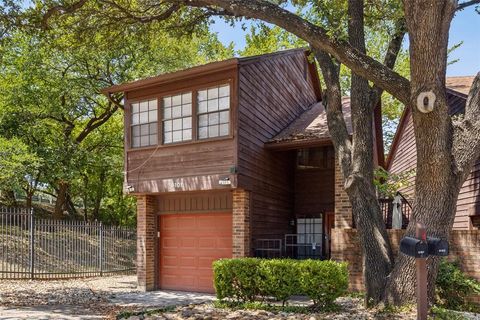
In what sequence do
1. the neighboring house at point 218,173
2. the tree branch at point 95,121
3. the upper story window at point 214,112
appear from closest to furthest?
1. the neighboring house at point 218,173
2. the upper story window at point 214,112
3. the tree branch at point 95,121

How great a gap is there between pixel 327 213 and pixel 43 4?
9.69 m

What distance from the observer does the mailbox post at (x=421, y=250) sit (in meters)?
5.01

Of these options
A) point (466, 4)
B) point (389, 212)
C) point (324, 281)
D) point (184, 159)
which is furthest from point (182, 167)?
point (466, 4)

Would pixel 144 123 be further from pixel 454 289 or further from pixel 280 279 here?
pixel 454 289

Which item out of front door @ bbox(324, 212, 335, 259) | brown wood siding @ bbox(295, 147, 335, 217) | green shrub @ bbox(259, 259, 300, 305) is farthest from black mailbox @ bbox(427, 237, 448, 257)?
brown wood siding @ bbox(295, 147, 335, 217)

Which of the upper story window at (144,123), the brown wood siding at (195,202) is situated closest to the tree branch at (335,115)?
the brown wood siding at (195,202)

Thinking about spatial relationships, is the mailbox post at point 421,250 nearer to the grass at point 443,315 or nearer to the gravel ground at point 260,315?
the gravel ground at point 260,315

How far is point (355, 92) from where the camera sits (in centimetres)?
929

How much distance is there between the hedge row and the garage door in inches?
107

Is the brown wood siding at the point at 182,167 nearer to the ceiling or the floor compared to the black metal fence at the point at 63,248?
nearer to the ceiling

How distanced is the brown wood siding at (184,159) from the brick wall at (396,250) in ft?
9.62

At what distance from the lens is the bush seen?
895 cm

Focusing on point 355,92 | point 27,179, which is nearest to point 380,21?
point 355,92

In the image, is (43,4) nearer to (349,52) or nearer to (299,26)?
(299,26)
